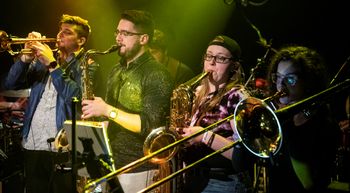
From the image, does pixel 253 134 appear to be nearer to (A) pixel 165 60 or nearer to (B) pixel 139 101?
(B) pixel 139 101

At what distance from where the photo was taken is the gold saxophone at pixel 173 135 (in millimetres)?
3434

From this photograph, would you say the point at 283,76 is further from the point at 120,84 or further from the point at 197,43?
the point at 197,43

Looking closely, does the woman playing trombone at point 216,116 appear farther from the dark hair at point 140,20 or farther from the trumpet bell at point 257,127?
the dark hair at point 140,20

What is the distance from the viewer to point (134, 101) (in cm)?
372

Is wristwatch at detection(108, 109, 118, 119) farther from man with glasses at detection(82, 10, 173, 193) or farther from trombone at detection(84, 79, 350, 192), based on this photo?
trombone at detection(84, 79, 350, 192)

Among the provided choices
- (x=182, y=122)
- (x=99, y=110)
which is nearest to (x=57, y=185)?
(x=99, y=110)

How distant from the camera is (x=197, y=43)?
7613 mm

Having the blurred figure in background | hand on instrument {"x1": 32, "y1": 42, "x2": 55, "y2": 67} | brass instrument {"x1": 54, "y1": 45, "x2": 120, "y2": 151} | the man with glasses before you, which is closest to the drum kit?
hand on instrument {"x1": 32, "y1": 42, "x2": 55, "y2": 67}

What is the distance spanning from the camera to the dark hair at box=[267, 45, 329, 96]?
9.73 ft

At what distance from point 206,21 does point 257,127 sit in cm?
485

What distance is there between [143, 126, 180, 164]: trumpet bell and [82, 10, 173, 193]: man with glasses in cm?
17

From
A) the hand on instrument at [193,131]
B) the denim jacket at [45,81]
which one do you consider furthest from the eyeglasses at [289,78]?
the denim jacket at [45,81]

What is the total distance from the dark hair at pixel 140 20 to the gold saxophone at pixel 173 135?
63 centimetres

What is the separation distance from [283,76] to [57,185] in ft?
8.76
